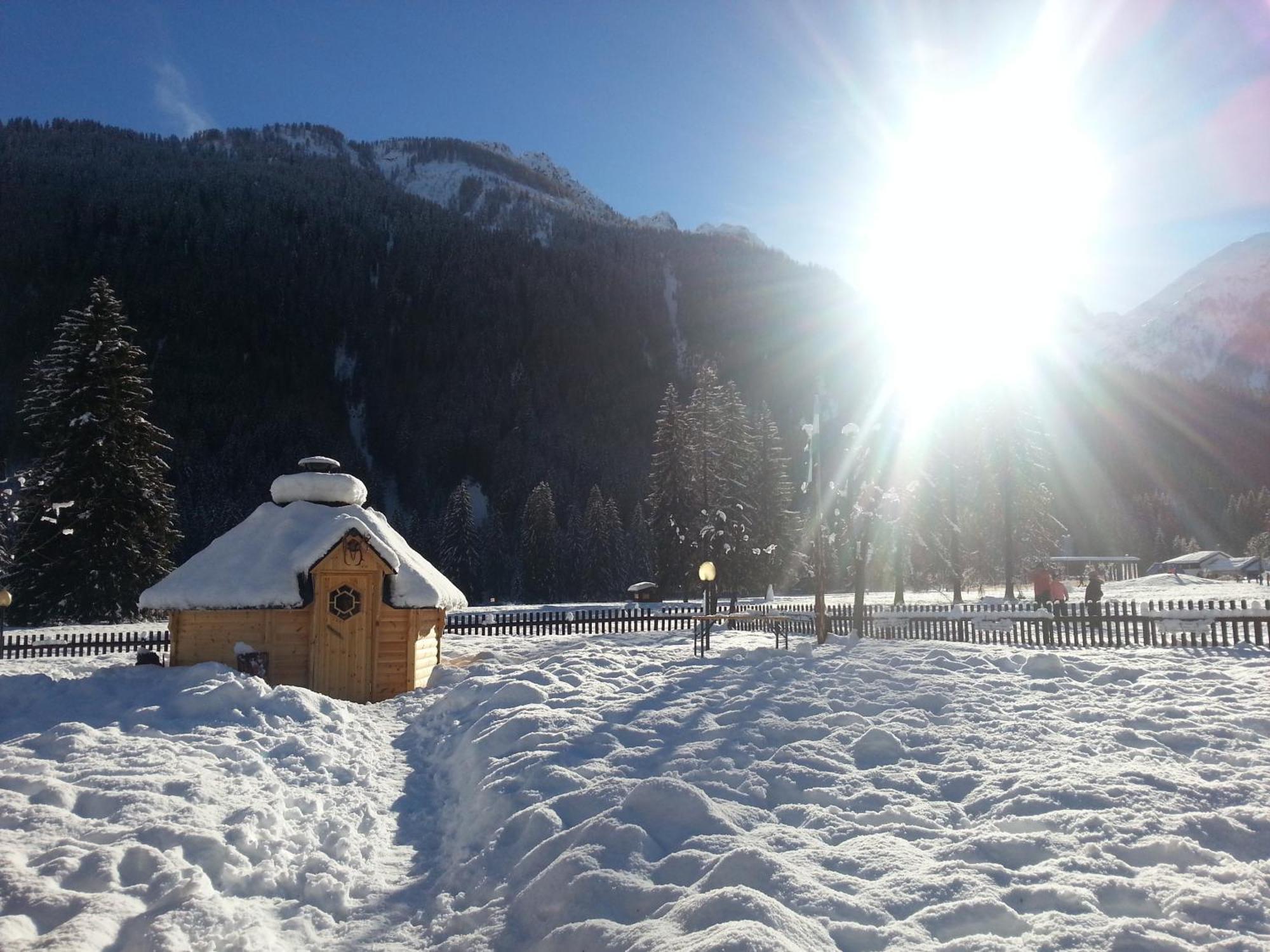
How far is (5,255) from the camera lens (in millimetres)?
121938

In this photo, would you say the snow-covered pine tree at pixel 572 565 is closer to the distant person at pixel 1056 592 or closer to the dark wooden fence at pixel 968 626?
the dark wooden fence at pixel 968 626

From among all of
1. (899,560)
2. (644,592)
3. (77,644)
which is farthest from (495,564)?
(77,644)

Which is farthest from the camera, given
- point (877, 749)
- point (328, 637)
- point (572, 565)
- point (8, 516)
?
point (572, 565)

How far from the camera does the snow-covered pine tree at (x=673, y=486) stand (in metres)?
44.3

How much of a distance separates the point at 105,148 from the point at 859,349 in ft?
537

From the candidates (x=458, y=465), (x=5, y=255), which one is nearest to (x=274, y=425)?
(x=458, y=465)

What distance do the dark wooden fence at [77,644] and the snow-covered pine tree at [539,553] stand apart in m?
42.6

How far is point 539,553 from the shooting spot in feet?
216

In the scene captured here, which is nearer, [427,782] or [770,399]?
[427,782]

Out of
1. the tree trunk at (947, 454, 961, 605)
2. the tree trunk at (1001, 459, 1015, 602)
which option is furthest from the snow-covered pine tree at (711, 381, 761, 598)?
the tree trunk at (1001, 459, 1015, 602)

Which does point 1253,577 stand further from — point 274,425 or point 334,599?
point 274,425

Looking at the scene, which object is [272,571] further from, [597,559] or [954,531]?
[597,559]

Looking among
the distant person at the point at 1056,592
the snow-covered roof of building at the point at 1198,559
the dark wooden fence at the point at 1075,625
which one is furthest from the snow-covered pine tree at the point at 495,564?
the snow-covered roof of building at the point at 1198,559

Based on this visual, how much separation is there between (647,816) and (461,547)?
59.2 m
